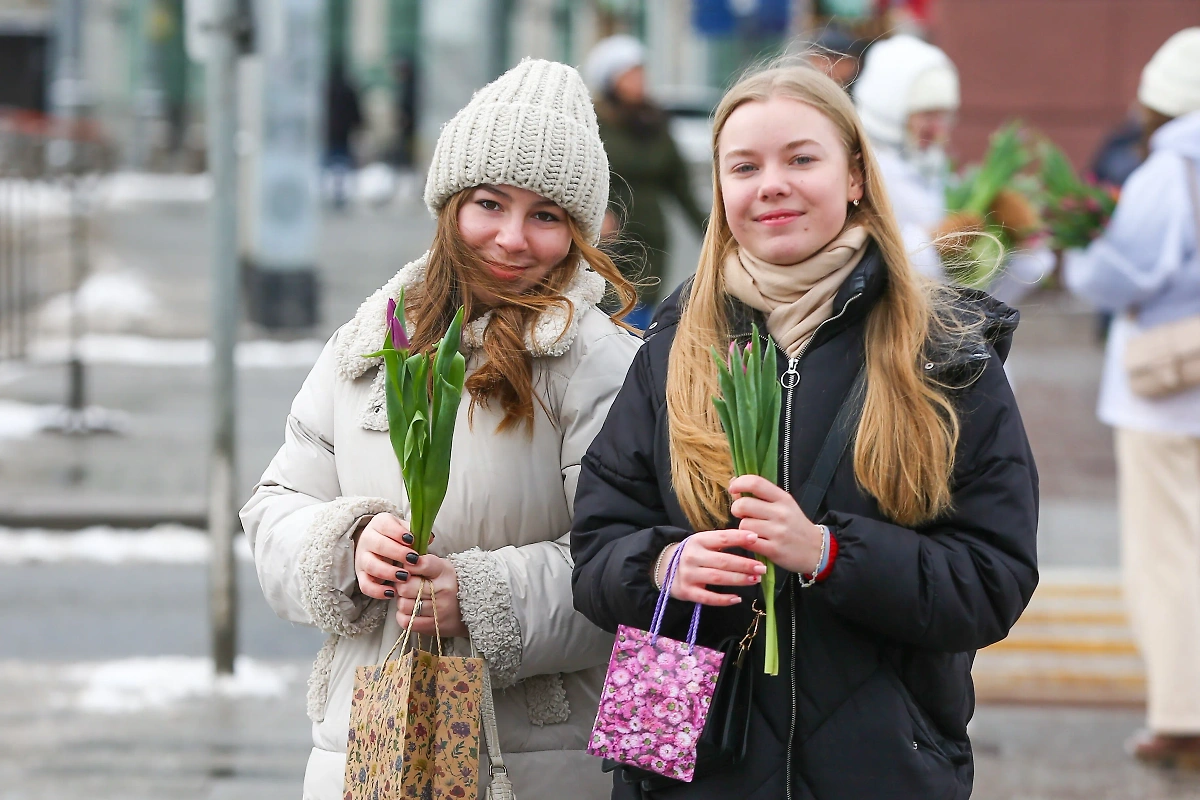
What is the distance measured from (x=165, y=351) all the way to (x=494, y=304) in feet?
35.8

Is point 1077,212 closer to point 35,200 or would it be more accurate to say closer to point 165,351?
point 165,351

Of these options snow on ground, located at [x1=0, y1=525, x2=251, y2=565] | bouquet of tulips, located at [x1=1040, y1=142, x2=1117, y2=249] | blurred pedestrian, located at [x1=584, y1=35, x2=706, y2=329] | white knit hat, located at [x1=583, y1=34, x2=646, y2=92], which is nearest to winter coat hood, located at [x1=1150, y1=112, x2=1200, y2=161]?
bouquet of tulips, located at [x1=1040, y1=142, x2=1117, y2=249]

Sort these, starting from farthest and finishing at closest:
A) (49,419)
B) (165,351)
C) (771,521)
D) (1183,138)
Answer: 1. (165,351)
2. (49,419)
3. (1183,138)
4. (771,521)

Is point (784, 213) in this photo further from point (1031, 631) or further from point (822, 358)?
point (1031, 631)

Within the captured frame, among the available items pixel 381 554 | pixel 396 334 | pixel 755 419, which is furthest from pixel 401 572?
pixel 755 419

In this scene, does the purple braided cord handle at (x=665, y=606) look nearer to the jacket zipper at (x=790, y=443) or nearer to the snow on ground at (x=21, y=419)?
the jacket zipper at (x=790, y=443)

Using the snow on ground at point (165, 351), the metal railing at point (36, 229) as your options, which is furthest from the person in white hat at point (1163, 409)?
the snow on ground at point (165, 351)

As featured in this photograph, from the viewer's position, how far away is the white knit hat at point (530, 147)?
2.68 meters

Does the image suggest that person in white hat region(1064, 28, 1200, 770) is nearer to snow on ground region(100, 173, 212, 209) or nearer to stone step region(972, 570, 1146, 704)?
stone step region(972, 570, 1146, 704)

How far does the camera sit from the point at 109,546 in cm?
769

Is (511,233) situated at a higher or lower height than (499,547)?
higher

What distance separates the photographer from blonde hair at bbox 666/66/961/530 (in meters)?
2.31

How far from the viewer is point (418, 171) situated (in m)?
30.5

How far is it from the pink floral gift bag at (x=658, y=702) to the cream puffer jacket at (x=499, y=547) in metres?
0.28
